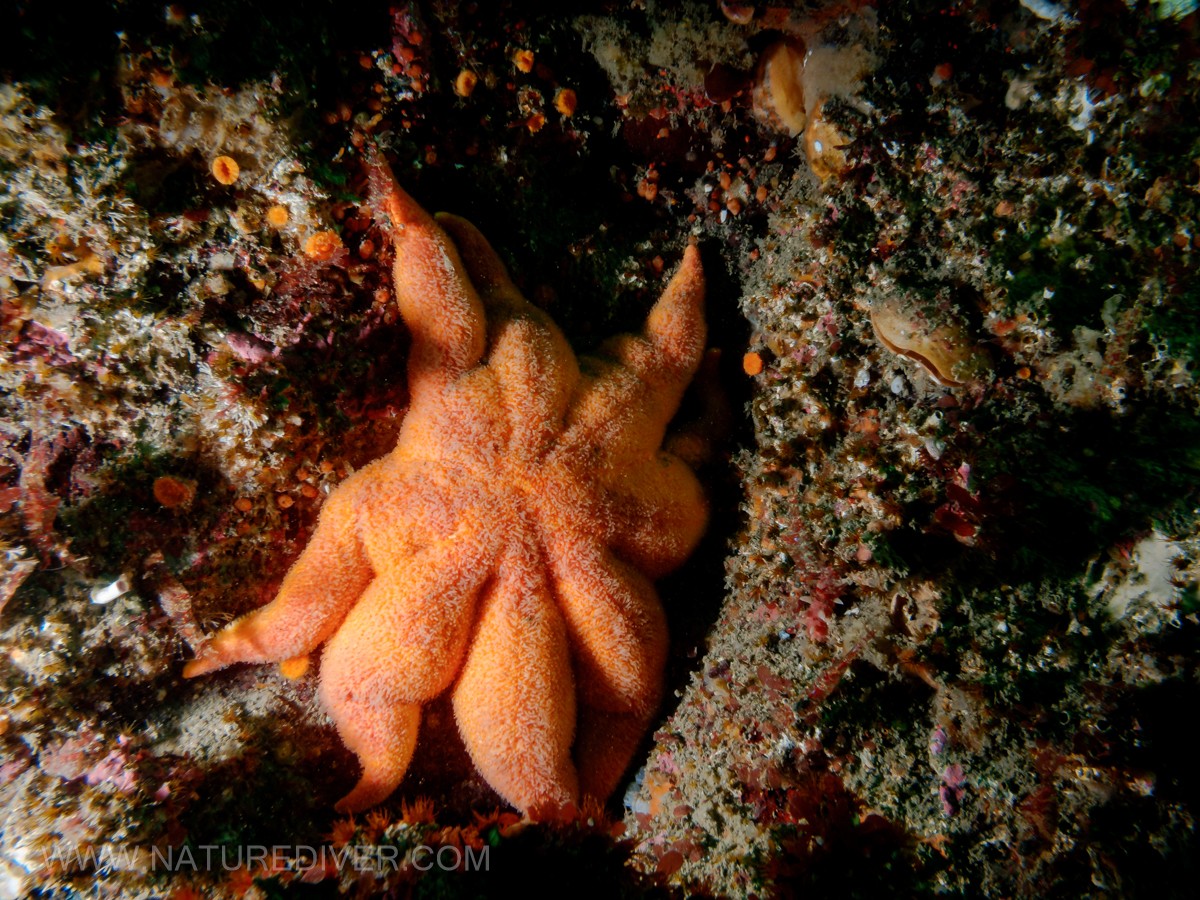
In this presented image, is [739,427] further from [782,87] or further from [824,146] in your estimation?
[782,87]

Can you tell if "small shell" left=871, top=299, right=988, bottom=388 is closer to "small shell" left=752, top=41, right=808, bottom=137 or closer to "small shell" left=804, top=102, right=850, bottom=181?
"small shell" left=804, top=102, right=850, bottom=181

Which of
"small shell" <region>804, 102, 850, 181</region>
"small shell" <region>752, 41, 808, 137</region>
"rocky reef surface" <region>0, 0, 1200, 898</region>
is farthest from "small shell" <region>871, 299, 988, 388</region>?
"small shell" <region>752, 41, 808, 137</region>

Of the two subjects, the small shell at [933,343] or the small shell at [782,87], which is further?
the small shell at [782,87]

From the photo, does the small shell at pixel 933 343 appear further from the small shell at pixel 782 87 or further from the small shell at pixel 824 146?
the small shell at pixel 782 87

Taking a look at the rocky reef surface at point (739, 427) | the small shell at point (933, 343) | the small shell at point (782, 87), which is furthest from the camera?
the small shell at point (782, 87)

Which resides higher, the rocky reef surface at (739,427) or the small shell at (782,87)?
the small shell at (782,87)

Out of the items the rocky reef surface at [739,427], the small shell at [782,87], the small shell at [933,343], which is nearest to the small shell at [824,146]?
the rocky reef surface at [739,427]

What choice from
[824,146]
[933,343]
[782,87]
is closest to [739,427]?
[933,343]
